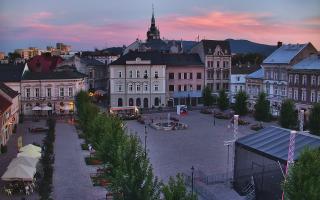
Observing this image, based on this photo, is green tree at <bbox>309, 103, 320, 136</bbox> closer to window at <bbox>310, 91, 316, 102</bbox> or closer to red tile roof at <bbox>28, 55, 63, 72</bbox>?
window at <bbox>310, 91, 316, 102</bbox>

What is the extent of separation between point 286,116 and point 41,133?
102 ft

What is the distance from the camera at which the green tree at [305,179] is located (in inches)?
733

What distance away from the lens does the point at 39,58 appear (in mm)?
102125

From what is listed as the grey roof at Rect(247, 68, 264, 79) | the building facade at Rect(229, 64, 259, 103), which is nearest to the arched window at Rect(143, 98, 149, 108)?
the building facade at Rect(229, 64, 259, 103)

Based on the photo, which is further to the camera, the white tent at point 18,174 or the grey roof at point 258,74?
the grey roof at point 258,74

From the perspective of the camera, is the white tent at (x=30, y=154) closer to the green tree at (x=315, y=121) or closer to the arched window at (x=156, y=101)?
the green tree at (x=315, y=121)

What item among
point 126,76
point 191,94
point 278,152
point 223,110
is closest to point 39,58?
point 126,76

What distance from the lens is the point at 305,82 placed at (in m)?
64.1

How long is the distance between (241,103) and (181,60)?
25.0m

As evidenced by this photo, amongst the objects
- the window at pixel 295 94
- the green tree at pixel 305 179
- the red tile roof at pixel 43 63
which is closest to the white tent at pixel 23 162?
the green tree at pixel 305 179

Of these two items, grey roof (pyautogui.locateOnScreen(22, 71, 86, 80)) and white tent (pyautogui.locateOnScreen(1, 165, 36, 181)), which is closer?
white tent (pyautogui.locateOnScreen(1, 165, 36, 181))

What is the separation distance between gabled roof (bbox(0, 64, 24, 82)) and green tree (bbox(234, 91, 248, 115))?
1393 inches

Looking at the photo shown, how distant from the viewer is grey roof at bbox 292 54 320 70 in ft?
206

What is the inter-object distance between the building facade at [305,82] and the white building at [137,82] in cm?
2573
